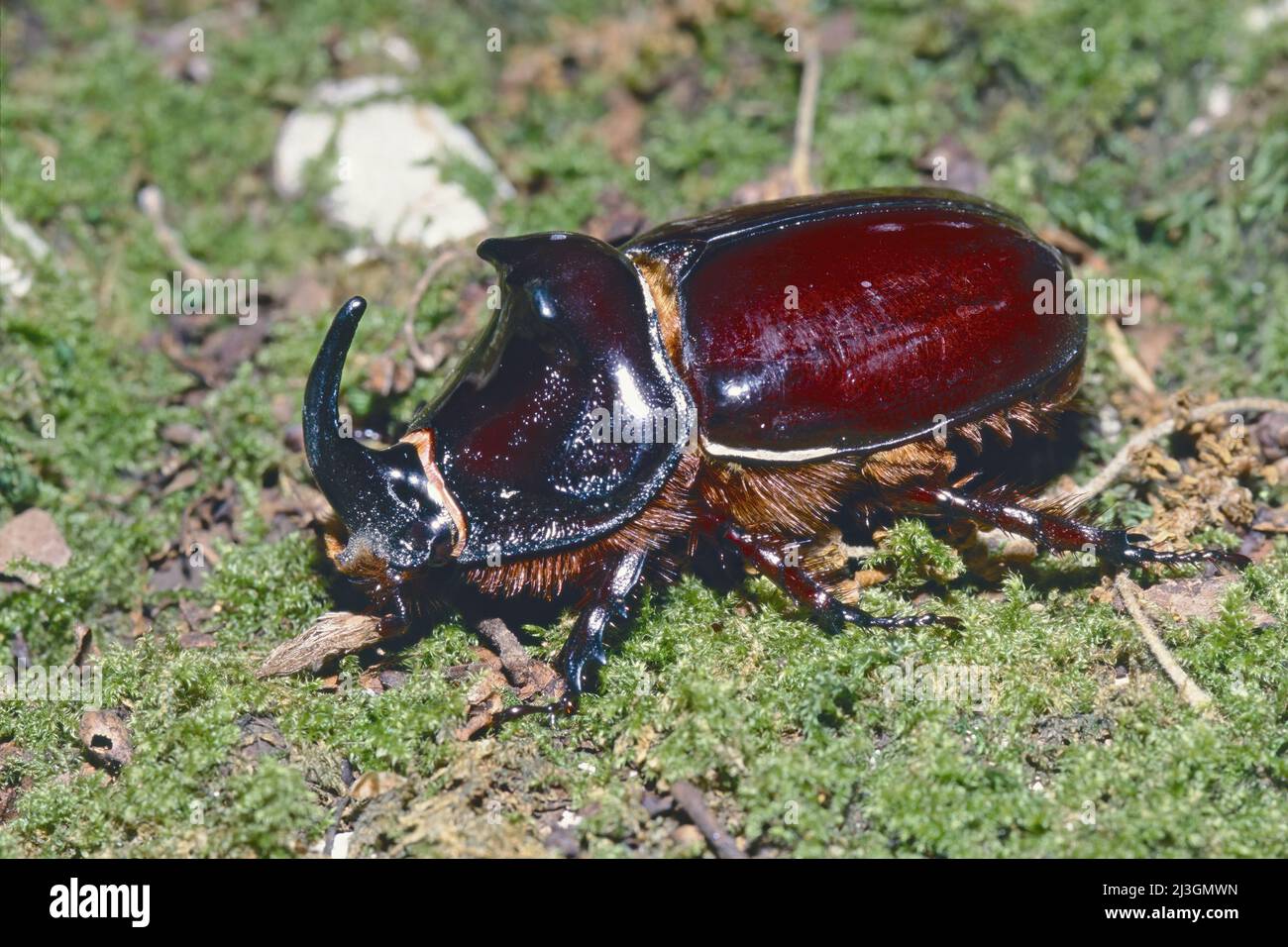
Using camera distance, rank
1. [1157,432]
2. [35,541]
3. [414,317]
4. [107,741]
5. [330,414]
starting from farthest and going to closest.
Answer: [414,317]
[35,541]
[1157,432]
[107,741]
[330,414]

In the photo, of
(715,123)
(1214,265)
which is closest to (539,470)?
(715,123)

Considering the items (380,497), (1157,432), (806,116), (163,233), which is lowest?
(380,497)

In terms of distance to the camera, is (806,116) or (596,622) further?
(806,116)

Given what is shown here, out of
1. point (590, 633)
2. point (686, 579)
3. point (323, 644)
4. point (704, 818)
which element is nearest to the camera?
point (704, 818)

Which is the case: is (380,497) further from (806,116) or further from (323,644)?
(806,116)

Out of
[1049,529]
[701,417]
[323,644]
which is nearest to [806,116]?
[701,417]

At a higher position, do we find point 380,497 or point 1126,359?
point 1126,359

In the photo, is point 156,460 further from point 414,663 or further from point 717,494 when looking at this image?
point 717,494

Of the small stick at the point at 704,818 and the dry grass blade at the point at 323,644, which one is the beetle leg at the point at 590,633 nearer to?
the small stick at the point at 704,818
